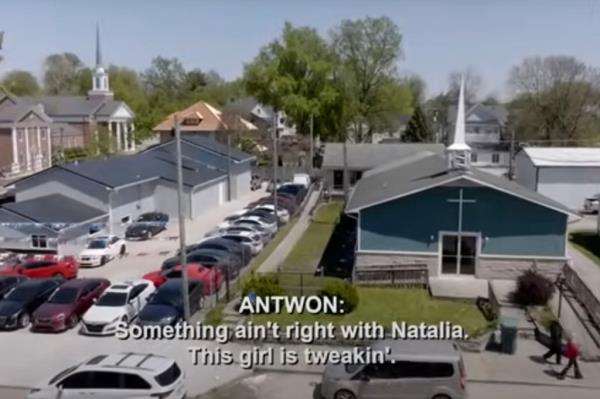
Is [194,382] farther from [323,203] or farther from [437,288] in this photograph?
[323,203]

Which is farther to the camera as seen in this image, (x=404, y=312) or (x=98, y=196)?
(x=98, y=196)

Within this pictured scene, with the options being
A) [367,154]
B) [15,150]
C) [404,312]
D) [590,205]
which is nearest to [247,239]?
[404,312]

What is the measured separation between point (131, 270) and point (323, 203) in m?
22.5

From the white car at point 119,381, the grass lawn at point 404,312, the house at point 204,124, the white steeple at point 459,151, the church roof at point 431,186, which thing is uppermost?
the house at point 204,124

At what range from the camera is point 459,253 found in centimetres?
2427

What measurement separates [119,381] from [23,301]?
8398 mm

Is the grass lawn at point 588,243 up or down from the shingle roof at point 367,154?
down

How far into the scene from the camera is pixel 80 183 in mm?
33875

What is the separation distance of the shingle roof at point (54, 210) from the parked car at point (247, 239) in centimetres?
731

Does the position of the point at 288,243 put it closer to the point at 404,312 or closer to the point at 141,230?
the point at 141,230

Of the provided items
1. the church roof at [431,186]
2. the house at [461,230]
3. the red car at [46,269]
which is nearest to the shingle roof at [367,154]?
the church roof at [431,186]

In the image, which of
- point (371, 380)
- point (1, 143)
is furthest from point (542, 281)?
point (1, 143)

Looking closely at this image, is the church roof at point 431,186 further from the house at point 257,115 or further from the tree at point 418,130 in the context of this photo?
the house at point 257,115

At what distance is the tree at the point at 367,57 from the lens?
2721 inches
